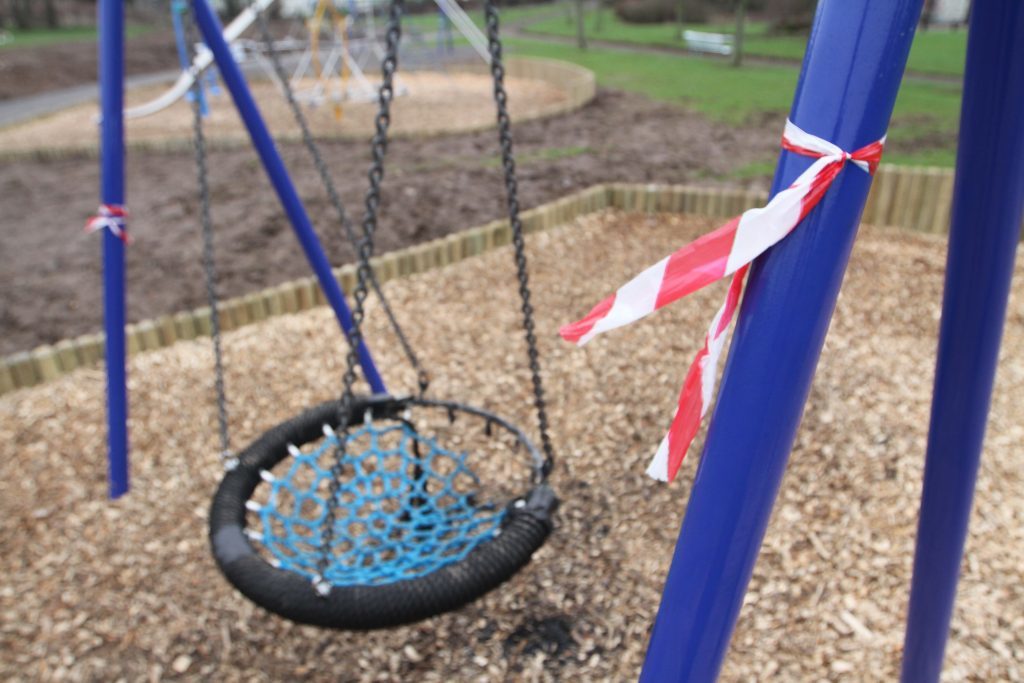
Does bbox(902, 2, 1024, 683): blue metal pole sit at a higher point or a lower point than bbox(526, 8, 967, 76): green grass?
lower

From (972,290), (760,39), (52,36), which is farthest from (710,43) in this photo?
(52,36)

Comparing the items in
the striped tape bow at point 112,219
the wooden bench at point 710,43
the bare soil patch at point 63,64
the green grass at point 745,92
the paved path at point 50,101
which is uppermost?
the wooden bench at point 710,43

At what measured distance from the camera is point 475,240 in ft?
14.3

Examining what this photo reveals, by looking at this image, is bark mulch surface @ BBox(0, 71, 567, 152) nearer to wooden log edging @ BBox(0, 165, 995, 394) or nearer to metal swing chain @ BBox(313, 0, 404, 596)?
wooden log edging @ BBox(0, 165, 995, 394)

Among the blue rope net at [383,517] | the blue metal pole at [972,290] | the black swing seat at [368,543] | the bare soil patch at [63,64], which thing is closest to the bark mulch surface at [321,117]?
the bare soil patch at [63,64]

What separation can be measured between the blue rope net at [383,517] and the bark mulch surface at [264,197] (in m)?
2.04

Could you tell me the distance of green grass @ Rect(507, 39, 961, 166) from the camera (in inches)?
235

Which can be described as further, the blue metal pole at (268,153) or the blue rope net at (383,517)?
the blue metal pole at (268,153)

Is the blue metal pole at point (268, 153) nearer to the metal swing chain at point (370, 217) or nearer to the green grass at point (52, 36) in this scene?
the metal swing chain at point (370, 217)

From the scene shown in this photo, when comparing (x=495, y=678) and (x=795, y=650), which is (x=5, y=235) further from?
(x=795, y=650)

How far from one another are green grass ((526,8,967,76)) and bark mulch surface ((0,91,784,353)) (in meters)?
2.88

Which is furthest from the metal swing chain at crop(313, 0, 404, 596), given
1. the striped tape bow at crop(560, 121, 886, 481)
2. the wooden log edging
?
the wooden log edging

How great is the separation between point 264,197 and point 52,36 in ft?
66.2

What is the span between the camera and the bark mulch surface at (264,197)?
4.32m
